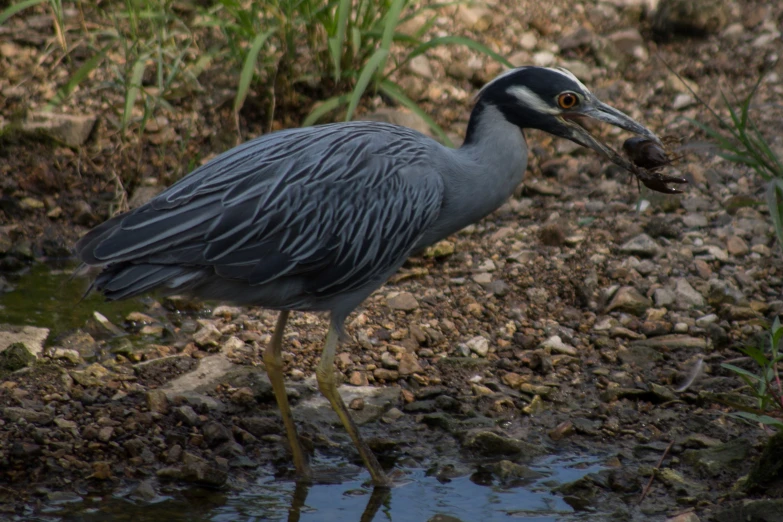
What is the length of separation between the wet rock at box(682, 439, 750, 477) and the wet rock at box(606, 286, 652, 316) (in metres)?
1.39

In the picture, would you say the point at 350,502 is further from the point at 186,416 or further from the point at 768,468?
the point at 768,468

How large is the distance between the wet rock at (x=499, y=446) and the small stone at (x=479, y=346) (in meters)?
0.85

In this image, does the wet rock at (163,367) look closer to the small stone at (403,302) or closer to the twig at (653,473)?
the small stone at (403,302)

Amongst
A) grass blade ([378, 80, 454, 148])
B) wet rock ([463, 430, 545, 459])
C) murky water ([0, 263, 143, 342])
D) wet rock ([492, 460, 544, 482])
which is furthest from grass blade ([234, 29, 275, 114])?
wet rock ([492, 460, 544, 482])

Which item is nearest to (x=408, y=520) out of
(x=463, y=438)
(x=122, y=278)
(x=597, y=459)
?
(x=463, y=438)

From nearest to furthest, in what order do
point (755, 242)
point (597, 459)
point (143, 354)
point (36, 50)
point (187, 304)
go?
1. point (597, 459)
2. point (143, 354)
3. point (187, 304)
4. point (755, 242)
5. point (36, 50)

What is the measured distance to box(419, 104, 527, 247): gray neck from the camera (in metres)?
4.85

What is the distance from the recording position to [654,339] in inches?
221

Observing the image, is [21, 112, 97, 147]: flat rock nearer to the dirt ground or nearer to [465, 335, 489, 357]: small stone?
the dirt ground

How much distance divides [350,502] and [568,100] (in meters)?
2.15

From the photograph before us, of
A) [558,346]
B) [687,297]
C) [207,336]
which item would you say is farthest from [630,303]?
[207,336]

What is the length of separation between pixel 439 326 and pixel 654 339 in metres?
1.21

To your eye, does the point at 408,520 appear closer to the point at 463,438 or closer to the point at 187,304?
the point at 463,438

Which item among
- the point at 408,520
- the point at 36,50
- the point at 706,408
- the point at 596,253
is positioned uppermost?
the point at 36,50
